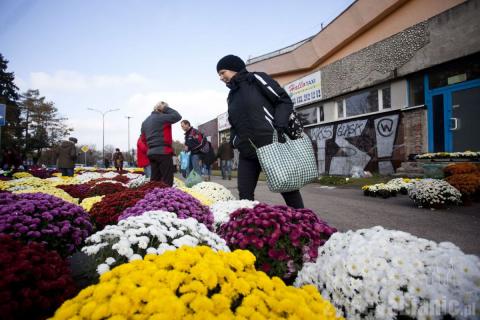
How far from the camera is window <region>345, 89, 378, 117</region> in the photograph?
14719 millimetres

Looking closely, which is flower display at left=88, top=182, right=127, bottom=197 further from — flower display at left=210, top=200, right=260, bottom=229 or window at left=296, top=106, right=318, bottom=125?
window at left=296, top=106, right=318, bottom=125

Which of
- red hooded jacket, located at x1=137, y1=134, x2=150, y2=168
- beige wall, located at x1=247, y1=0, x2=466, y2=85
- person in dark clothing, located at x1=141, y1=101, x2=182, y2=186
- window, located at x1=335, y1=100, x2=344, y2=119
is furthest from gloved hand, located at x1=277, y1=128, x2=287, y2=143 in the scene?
window, located at x1=335, y1=100, x2=344, y2=119

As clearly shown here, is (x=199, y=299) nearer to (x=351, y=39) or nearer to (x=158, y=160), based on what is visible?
(x=158, y=160)

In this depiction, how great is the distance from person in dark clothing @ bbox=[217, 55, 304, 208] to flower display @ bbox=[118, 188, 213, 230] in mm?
707

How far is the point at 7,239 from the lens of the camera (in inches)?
71.2

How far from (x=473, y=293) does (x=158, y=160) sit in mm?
5712

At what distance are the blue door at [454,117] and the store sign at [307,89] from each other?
7078 millimetres

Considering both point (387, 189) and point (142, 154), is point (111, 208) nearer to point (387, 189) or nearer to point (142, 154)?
point (142, 154)

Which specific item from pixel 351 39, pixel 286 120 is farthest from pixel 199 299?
pixel 351 39

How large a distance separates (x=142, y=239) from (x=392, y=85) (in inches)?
579

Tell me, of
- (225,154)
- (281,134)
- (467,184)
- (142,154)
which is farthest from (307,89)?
(281,134)

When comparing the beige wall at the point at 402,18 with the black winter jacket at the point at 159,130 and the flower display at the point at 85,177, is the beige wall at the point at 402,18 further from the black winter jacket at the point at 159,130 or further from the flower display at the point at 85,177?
the flower display at the point at 85,177

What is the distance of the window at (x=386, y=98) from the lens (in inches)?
547

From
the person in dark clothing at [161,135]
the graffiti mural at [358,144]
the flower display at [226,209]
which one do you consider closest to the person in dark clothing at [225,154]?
the graffiti mural at [358,144]
